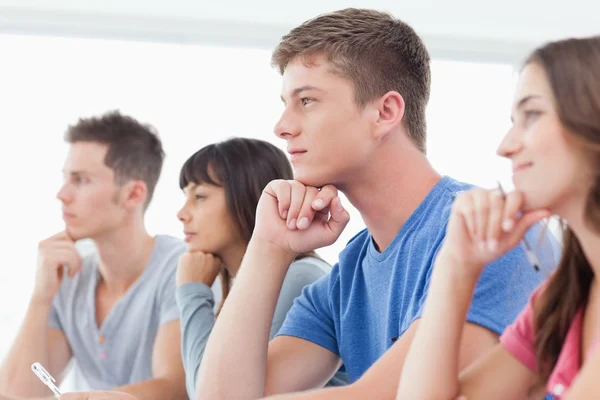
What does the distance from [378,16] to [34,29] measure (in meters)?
2.22

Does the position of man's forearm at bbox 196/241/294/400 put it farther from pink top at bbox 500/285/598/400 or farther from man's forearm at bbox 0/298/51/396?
man's forearm at bbox 0/298/51/396

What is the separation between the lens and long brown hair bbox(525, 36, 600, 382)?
872mm

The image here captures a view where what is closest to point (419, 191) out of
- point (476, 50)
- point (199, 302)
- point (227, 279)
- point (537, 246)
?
point (537, 246)

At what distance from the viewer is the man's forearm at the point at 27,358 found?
88.0 inches

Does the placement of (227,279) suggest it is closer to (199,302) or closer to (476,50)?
(199,302)

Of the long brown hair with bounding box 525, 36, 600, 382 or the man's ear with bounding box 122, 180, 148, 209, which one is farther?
the man's ear with bounding box 122, 180, 148, 209

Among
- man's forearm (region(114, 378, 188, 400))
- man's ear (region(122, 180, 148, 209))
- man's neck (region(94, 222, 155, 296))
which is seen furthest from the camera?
man's ear (region(122, 180, 148, 209))

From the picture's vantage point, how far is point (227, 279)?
217 centimetres

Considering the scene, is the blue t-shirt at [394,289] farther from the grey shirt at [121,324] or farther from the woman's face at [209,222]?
the grey shirt at [121,324]

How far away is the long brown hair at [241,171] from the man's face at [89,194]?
1.60ft

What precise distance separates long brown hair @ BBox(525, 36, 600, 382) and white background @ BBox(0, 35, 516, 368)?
8.01 feet

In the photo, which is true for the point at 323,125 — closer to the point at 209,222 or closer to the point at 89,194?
the point at 209,222

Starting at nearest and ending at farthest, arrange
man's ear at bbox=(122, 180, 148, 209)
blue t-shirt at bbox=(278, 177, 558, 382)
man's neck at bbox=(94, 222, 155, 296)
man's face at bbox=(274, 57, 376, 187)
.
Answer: blue t-shirt at bbox=(278, 177, 558, 382) < man's face at bbox=(274, 57, 376, 187) < man's neck at bbox=(94, 222, 155, 296) < man's ear at bbox=(122, 180, 148, 209)

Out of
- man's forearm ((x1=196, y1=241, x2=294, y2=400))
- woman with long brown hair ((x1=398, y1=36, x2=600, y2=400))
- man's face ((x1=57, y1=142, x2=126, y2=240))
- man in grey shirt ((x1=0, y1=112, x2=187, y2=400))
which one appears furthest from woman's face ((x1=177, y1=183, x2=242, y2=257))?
woman with long brown hair ((x1=398, y1=36, x2=600, y2=400))
